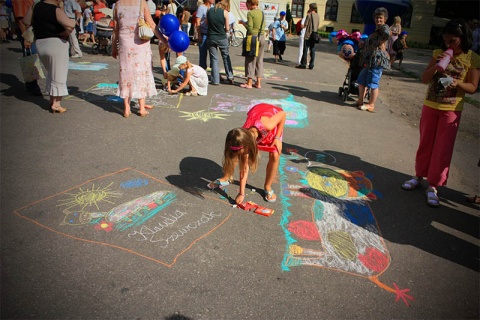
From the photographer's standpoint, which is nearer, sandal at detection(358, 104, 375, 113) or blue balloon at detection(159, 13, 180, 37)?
blue balloon at detection(159, 13, 180, 37)

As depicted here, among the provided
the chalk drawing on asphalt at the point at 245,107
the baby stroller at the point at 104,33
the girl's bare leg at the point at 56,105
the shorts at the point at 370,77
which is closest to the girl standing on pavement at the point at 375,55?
the shorts at the point at 370,77

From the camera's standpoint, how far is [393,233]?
3.01 m

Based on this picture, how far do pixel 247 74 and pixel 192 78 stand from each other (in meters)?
1.61

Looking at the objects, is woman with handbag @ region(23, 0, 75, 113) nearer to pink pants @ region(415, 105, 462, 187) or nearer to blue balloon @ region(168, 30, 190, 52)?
blue balloon @ region(168, 30, 190, 52)

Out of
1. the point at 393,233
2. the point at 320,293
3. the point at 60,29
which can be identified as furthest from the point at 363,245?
the point at 60,29

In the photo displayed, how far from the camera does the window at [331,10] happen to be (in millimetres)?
29406

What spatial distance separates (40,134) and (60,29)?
162 centimetres

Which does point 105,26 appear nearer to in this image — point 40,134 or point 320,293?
point 40,134

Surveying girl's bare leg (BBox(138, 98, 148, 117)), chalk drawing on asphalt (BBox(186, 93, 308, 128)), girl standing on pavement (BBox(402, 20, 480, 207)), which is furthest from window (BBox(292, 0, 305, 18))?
girl standing on pavement (BBox(402, 20, 480, 207))

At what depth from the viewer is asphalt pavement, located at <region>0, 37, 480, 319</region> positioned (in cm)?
218

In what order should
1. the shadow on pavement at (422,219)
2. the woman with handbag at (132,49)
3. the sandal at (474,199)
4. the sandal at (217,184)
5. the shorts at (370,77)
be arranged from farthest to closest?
the shorts at (370,77) < the woman with handbag at (132,49) < the sandal at (474,199) < the sandal at (217,184) < the shadow on pavement at (422,219)

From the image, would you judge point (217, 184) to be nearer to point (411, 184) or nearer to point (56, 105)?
point (411, 184)

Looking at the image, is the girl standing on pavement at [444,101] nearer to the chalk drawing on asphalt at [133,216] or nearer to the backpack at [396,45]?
the chalk drawing on asphalt at [133,216]

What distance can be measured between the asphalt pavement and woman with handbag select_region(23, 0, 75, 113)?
1.93 ft
